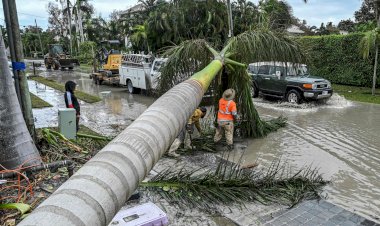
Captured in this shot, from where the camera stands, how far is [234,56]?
7918 mm

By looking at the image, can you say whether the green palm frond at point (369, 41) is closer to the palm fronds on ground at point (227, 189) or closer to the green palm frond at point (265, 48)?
the green palm frond at point (265, 48)

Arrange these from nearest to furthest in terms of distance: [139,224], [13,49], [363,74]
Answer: [139,224]
[13,49]
[363,74]

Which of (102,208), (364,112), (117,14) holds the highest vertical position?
(117,14)

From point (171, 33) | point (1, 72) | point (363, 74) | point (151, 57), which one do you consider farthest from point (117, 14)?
point (1, 72)

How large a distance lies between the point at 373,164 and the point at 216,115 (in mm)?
3867

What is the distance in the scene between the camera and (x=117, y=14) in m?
54.5

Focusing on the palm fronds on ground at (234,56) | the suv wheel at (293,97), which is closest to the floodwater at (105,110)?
the palm fronds on ground at (234,56)

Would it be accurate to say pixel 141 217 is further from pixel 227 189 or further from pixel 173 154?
pixel 173 154

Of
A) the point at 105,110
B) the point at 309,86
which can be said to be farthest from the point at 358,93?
the point at 105,110

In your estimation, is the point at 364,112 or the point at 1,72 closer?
the point at 1,72

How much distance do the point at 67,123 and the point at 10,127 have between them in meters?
2.21

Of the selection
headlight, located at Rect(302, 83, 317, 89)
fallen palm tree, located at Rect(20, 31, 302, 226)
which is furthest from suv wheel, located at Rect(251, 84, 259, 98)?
fallen palm tree, located at Rect(20, 31, 302, 226)

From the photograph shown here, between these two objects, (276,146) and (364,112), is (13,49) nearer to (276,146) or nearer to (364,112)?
(276,146)

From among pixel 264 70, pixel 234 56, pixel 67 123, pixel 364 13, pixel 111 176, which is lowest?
pixel 67 123
